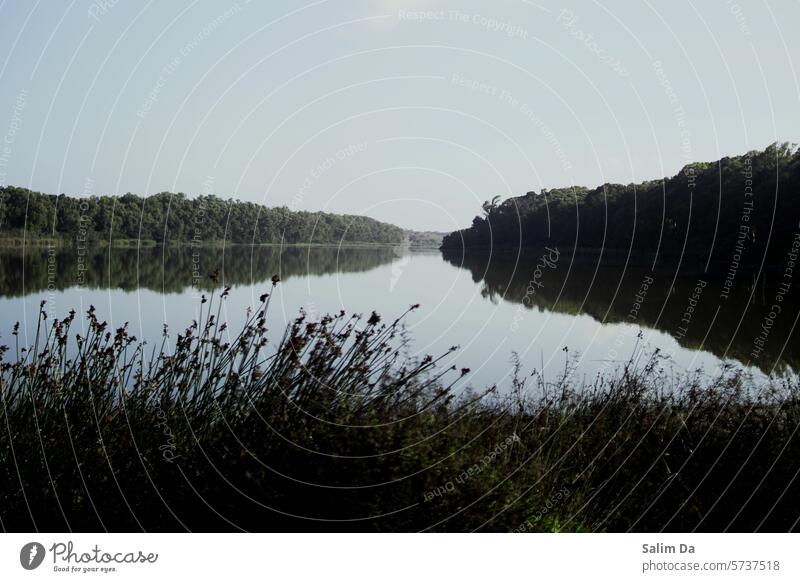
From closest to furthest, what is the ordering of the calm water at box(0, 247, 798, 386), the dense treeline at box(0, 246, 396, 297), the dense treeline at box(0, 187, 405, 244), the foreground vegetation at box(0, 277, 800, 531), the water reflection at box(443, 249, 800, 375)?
the foreground vegetation at box(0, 277, 800, 531) < the calm water at box(0, 247, 798, 386) < the water reflection at box(443, 249, 800, 375) < the dense treeline at box(0, 246, 396, 297) < the dense treeline at box(0, 187, 405, 244)

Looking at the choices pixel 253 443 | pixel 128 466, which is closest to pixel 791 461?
pixel 253 443

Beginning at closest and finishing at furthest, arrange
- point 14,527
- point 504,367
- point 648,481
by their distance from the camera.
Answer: point 14,527 < point 648,481 < point 504,367

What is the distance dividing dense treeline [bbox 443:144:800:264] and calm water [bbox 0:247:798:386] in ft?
5.51

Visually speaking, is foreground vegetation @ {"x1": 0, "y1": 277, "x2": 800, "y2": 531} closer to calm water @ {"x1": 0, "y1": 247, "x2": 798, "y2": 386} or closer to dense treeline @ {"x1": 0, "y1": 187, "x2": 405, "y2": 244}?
calm water @ {"x1": 0, "y1": 247, "x2": 798, "y2": 386}

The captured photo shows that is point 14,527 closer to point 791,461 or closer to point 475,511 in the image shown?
point 475,511

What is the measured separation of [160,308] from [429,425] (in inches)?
538

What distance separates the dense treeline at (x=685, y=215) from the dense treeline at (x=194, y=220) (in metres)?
5.60

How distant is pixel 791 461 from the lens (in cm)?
485
